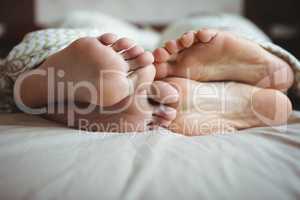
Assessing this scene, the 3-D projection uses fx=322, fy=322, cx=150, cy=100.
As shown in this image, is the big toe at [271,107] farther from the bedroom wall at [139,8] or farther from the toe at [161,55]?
the bedroom wall at [139,8]

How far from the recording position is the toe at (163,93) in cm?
58

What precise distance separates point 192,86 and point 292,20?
194 cm

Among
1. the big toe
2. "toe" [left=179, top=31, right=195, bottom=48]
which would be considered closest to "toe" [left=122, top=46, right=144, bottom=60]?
"toe" [left=179, top=31, right=195, bottom=48]

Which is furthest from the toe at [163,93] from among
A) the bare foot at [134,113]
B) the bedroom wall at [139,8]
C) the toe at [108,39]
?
the bedroom wall at [139,8]

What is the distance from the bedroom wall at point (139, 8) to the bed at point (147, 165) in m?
1.74

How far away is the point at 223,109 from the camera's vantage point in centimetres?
62

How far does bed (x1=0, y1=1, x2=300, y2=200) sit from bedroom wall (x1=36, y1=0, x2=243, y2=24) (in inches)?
68.4

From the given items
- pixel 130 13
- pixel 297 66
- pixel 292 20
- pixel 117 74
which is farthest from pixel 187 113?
pixel 292 20

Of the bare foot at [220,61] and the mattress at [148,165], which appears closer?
the mattress at [148,165]

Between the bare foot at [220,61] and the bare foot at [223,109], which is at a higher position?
the bare foot at [220,61]

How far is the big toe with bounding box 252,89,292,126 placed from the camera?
612 mm

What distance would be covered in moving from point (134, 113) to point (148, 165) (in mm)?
155

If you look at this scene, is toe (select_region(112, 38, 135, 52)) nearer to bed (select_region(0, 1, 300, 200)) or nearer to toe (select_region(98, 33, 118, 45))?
toe (select_region(98, 33, 118, 45))

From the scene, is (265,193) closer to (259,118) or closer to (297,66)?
(259,118)
